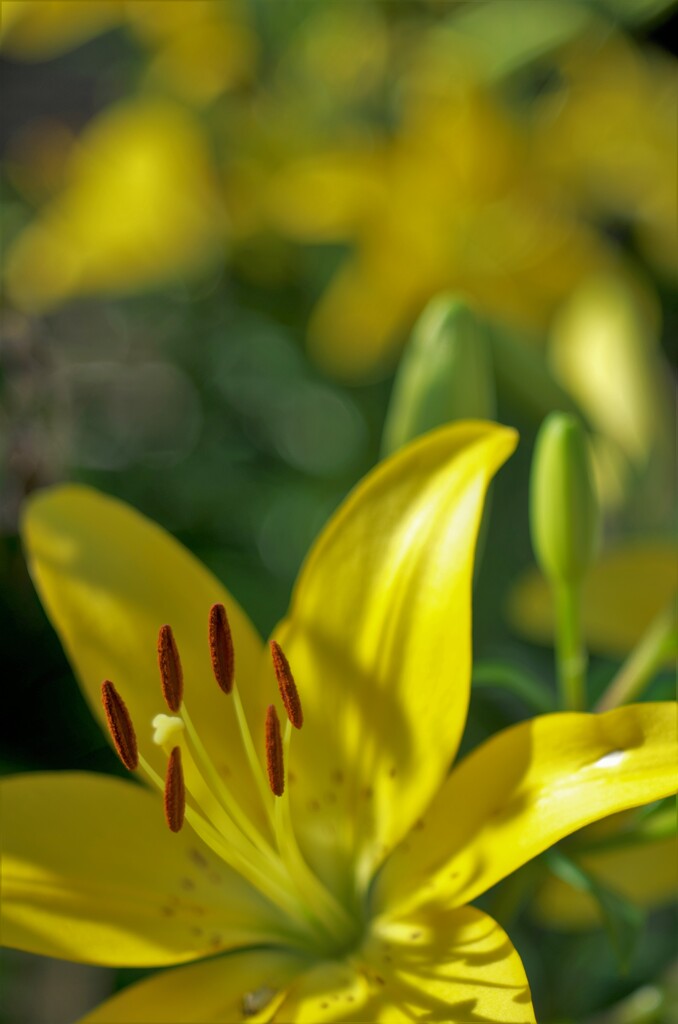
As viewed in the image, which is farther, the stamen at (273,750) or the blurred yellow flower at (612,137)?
the blurred yellow flower at (612,137)

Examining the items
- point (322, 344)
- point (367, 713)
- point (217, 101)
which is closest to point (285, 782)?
point (367, 713)

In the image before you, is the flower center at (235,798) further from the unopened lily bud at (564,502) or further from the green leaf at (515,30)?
the green leaf at (515,30)

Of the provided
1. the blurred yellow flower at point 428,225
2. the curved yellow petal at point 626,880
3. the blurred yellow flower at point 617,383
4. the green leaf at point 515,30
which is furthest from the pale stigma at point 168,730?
the green leaf at point 515,30

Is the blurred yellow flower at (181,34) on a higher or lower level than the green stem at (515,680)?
higher

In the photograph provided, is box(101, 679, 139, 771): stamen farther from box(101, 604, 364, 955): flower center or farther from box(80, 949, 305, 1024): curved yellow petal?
box(80, 949, 305, 1024): curved yellow petal

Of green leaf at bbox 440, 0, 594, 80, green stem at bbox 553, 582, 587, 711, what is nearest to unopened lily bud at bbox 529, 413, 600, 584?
green stem at bbox 553, 582, 587, 711

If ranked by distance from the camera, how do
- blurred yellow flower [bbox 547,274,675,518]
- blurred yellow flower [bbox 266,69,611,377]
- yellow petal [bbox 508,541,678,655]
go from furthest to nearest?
blurred yellow flower [bbox 266,69,611,377], blurred yellow flower [bbox 547,274,675,518], yellow petal [bbox 508,541,678,655]

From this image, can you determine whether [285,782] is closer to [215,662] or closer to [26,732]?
[215,662]
